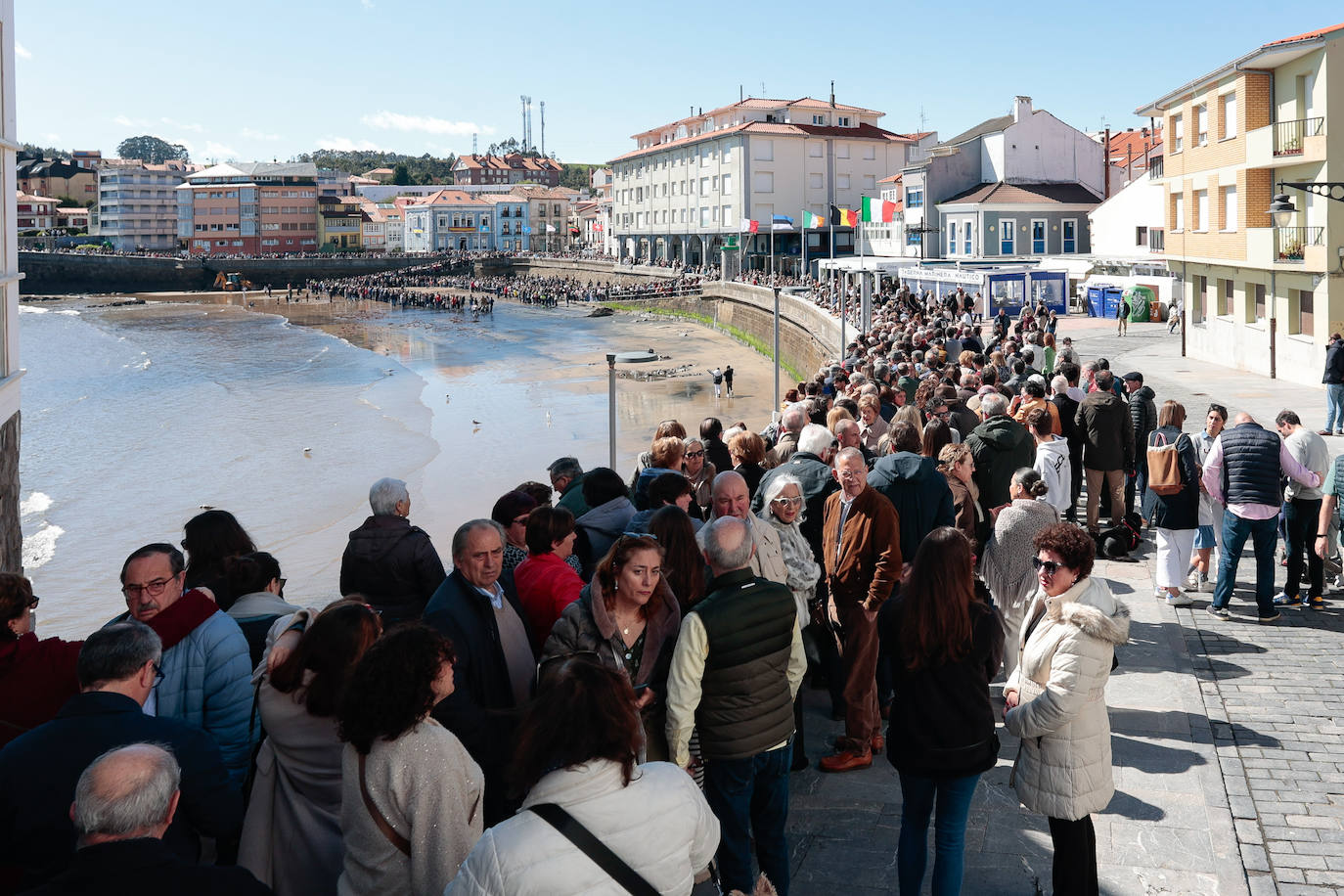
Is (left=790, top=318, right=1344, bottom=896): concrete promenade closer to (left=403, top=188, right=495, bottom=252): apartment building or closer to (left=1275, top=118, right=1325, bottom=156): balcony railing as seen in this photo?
(left=1275, top=118, right=1325, bottom=156): balcony railing

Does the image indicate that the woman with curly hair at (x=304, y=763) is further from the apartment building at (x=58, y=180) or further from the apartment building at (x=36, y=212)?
the apartment building at (x=58, y=180)

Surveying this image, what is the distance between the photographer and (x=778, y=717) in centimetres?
427

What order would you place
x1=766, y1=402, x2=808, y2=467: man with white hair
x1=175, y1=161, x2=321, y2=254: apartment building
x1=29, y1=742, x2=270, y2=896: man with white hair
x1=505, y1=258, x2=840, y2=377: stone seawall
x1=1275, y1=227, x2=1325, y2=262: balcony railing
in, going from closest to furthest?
x1=29, y1=742, x2=270, y2=896: man with white hair → x1=766, y1=402, x2=808, y2=467: man with white hair → x1=1275, y1=227, x2=1325, y2=262: balcony railing → x1=505, y1=258, x2=840, y2=377: stone seawall → x1=175, y1=161, x2=321, y2=254: apartment building

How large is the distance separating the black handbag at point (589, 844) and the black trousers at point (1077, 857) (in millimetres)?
2346

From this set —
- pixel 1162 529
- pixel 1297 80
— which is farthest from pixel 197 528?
pixel 1297 80

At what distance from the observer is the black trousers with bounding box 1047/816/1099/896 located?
4324mm

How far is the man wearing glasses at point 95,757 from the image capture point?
3096mm

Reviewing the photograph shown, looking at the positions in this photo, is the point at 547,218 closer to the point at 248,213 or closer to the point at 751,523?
the point at 248,213

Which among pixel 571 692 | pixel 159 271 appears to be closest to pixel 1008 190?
pixel 571 692

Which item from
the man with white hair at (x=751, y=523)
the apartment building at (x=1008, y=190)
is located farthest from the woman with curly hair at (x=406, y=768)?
the apartment building at (x=1008, y=190)

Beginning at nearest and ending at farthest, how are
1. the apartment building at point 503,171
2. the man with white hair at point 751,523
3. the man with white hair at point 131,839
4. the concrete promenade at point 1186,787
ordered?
the man with white hair at point 131,839 → the concrete promenade at point 1186,787 → the man with white hair at point 751,523 → the apartment building at point 503,171

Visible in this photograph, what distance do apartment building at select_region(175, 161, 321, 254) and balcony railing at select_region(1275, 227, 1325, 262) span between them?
12349cm

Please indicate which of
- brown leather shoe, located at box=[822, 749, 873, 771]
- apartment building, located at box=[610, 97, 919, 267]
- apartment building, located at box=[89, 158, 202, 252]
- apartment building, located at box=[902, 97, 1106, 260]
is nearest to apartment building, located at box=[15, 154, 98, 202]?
apartment building, located at box=[89, 158, 202, 252]

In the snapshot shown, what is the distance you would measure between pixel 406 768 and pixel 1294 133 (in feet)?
76.8
